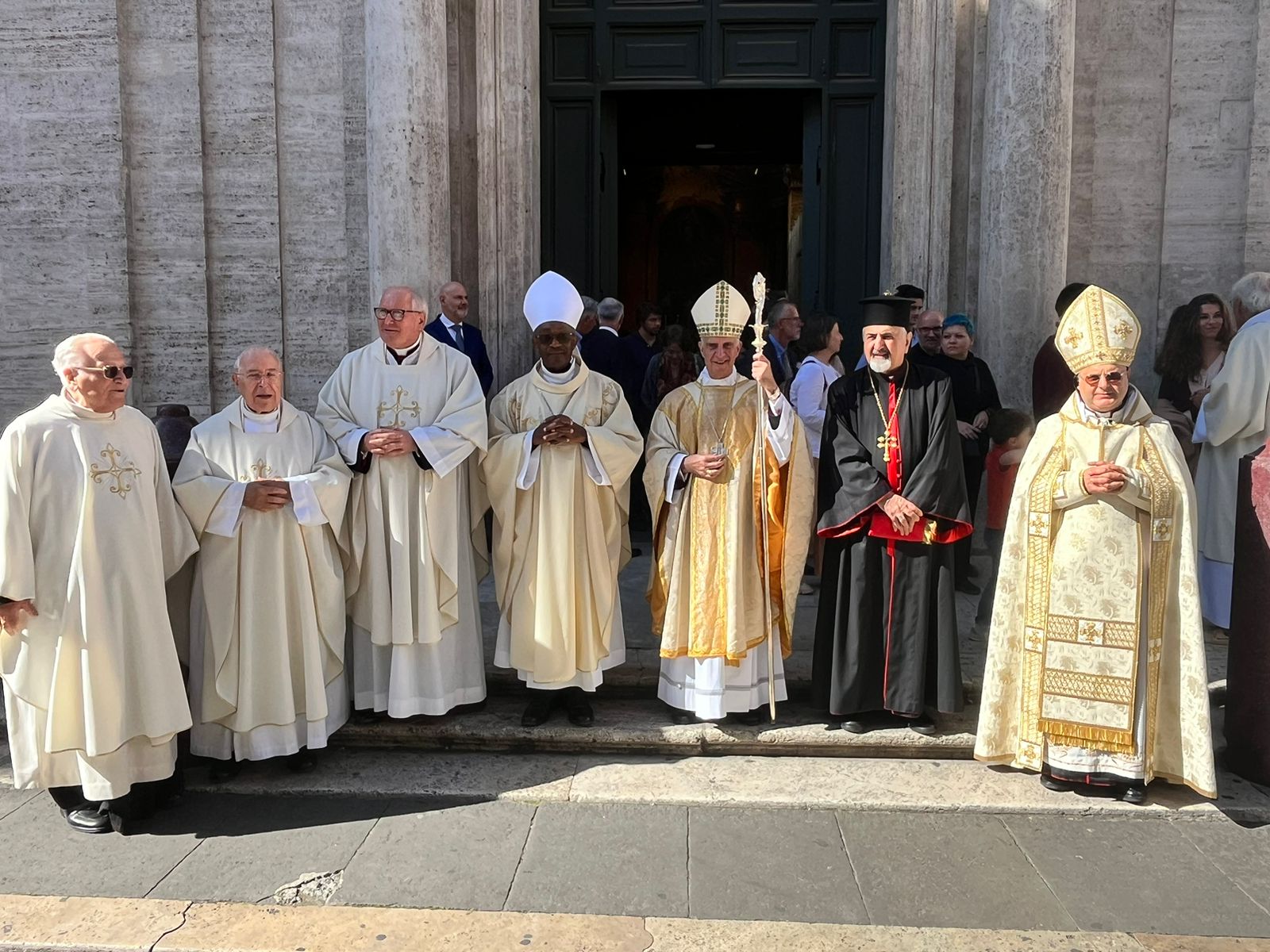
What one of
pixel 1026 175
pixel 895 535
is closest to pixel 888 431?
pixel 895 535

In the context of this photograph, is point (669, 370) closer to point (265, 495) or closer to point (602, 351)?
point (602, 351)

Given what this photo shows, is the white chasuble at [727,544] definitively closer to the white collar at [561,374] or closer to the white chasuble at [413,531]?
the white collar at [561,374]

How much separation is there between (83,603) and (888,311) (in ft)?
10.9

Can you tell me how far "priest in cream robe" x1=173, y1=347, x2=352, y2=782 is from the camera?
4.18 metres

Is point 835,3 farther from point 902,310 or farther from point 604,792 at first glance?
point 604,792

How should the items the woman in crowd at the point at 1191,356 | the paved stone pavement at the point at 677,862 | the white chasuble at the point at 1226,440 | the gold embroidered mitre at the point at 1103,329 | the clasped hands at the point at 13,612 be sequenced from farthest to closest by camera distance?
the woman in crowd at the point at 1191,356
the white chasuble at the point at 1226,440
the gold embroidered mitre at the point at 1103,329
the clasped hands at the point at 13,612
the paved stone pavement at the point at 677,862

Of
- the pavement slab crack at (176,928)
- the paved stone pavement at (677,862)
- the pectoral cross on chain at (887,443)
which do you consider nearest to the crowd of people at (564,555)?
the pectoral cross on chain at (887,443)

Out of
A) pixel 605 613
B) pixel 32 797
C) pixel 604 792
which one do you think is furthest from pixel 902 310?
pixel 32 797

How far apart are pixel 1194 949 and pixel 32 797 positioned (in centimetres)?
419

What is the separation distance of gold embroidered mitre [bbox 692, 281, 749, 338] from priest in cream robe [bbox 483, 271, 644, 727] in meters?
0.55

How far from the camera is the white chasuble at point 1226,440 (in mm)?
5168

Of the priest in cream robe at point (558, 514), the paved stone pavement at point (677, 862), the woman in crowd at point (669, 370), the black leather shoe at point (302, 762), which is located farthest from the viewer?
the woman in crowd at point (669, 370)

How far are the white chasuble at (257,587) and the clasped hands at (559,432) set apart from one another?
844 mm

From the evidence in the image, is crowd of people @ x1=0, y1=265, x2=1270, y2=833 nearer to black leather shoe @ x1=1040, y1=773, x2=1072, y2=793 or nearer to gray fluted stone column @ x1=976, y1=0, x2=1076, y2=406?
black leather shoe @ x1=1040, y1=773, x2=1072, y2=793
